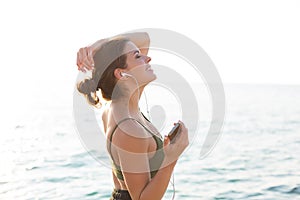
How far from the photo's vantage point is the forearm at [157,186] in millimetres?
2508

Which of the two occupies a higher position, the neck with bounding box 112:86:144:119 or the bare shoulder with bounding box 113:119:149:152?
the neck with bounding box 112:86:144:119

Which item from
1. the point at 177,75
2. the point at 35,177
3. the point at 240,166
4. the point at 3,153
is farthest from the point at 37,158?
the point at 177,75

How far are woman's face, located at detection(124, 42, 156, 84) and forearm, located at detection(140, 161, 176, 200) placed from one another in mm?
474

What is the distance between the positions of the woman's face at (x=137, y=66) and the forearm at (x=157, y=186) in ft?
1.56

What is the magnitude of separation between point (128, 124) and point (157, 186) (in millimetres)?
320

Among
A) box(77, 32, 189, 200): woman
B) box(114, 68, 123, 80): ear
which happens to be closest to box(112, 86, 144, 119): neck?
box(77, 32, 189, 200): woman

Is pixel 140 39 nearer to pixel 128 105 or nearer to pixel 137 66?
pixel 137 66

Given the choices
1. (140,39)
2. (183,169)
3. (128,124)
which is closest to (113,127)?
(128,124)

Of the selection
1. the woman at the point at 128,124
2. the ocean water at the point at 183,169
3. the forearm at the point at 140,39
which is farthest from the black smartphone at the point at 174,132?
the ocean water at the point at 183,169

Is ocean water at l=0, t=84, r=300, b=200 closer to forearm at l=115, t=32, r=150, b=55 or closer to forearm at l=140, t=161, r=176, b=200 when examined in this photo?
forearm at l=115, t=32, r=150, b=55

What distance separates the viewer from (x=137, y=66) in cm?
273

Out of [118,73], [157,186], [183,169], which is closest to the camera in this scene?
[157,186]

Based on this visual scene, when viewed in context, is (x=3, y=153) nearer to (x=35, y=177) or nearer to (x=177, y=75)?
(x=35, y=177)

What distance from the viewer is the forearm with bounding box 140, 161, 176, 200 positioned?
2.51 metres
